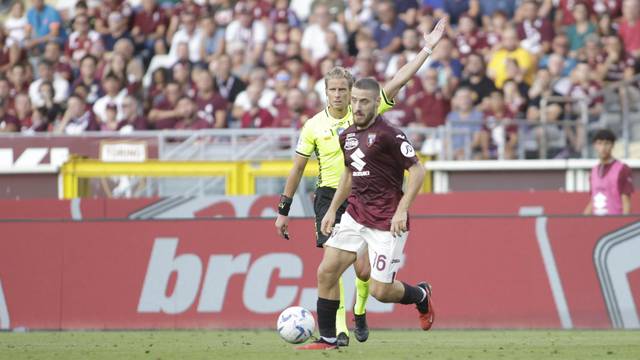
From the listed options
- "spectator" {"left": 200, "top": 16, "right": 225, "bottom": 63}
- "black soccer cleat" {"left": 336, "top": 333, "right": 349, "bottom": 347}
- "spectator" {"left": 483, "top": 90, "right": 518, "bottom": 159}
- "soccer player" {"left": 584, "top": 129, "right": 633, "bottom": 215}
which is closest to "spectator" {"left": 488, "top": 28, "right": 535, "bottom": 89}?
"spectator" {"left": 483, "top": 90, "right": 518, "bottom": 159}

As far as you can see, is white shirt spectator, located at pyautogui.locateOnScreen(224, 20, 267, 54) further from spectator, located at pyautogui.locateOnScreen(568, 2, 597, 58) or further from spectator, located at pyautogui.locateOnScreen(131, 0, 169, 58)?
spectator, located at pyautogui.locateOnScreen(568, 2, 597, 58)

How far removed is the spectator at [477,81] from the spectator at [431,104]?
1.32 feet

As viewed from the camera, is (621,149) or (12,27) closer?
(621,149)

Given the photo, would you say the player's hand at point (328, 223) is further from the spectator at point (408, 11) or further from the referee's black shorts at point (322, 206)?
the spectator at point (408, 11)

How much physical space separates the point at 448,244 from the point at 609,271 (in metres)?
1.75

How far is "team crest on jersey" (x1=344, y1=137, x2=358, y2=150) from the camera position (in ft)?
33.6

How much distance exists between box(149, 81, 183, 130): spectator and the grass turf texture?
6544 mm

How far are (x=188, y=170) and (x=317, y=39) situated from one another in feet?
14.4

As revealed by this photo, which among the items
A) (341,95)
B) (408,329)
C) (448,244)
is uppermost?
(341,95)

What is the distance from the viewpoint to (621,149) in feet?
61.7

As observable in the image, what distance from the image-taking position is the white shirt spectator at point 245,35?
873 inches

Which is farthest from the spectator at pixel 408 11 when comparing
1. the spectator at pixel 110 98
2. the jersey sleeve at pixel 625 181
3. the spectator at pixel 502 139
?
the jersey sleeve at pixel 625 181

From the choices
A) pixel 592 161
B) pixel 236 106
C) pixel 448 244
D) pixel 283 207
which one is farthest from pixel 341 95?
pixel 236 106

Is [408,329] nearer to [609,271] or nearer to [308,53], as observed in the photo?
[609,271]
